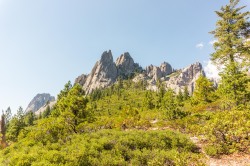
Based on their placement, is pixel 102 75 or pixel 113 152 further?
pixel 102 75

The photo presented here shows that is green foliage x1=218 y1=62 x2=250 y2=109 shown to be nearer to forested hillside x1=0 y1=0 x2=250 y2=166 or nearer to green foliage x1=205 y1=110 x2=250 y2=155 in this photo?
forested hillside x1=0 y1=0 x2=250 y2=166

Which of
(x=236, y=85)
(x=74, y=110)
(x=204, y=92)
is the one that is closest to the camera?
(x=236, y=85)

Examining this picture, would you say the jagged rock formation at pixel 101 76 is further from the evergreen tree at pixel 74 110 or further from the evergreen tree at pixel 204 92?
the evergreen tree at pixel 74 110

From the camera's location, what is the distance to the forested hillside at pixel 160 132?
34.1 feet

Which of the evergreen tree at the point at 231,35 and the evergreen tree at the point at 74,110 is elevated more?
the evergreen tree at the point at 231,35

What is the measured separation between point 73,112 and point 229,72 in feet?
57.1

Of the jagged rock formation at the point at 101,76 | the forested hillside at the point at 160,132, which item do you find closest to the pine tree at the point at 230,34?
the forested hillside at the point at 160,132

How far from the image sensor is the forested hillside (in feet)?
34.1

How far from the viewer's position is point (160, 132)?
54.4 feet

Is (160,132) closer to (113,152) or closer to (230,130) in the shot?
(113,152)

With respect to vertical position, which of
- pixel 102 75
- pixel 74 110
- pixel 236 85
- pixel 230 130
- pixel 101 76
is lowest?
pixel 230 130

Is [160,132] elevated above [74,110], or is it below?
below

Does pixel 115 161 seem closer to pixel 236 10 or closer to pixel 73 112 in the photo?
pixel 73 112

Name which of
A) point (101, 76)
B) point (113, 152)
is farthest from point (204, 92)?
point (101, 76)
